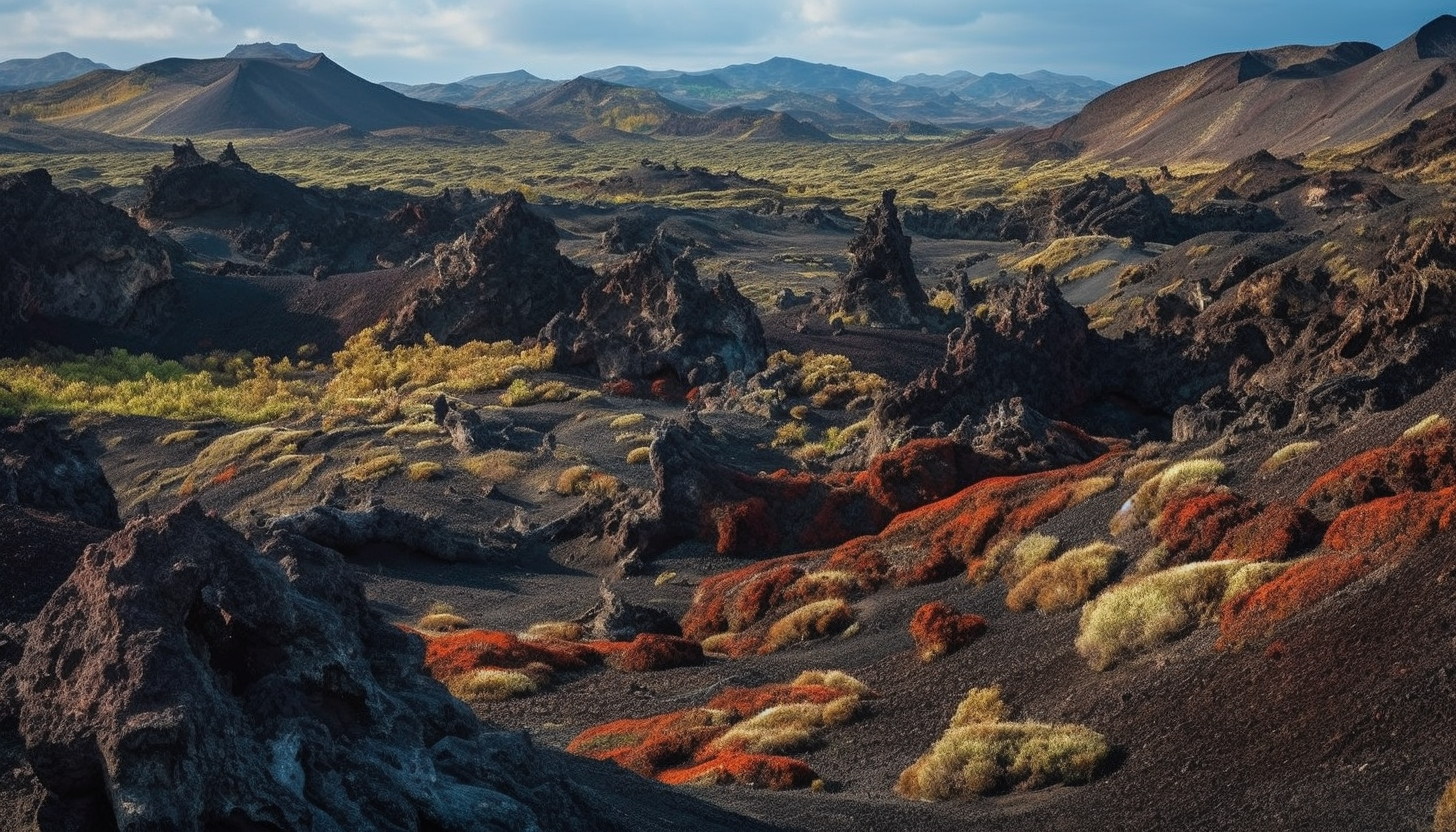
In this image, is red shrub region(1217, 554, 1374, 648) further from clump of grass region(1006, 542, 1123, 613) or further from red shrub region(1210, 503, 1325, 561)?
clump of grass region(1006, 542, 1123, 613)

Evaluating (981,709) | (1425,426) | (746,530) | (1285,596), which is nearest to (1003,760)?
(981,709)

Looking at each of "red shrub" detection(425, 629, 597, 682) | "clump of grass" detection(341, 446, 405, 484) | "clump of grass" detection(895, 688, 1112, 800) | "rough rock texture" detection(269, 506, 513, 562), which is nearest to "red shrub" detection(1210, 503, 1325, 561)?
"clump of grass" detection(895, 688, 1112, 800)

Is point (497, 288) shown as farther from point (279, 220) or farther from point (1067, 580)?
point (1067, 580)

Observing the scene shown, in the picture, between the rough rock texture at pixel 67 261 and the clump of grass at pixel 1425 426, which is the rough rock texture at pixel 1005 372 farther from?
the rough rock texture at pixel 67 261

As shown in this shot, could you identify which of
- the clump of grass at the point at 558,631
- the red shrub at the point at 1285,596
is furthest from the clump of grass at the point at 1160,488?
the clump of grass at the point at 558,631

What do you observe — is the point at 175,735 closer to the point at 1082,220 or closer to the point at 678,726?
the point at 678,726

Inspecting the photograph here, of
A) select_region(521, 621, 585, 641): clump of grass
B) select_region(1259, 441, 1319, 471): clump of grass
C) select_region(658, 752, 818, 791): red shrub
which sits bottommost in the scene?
select_region(521, 621, 585, 641): clump of grass
